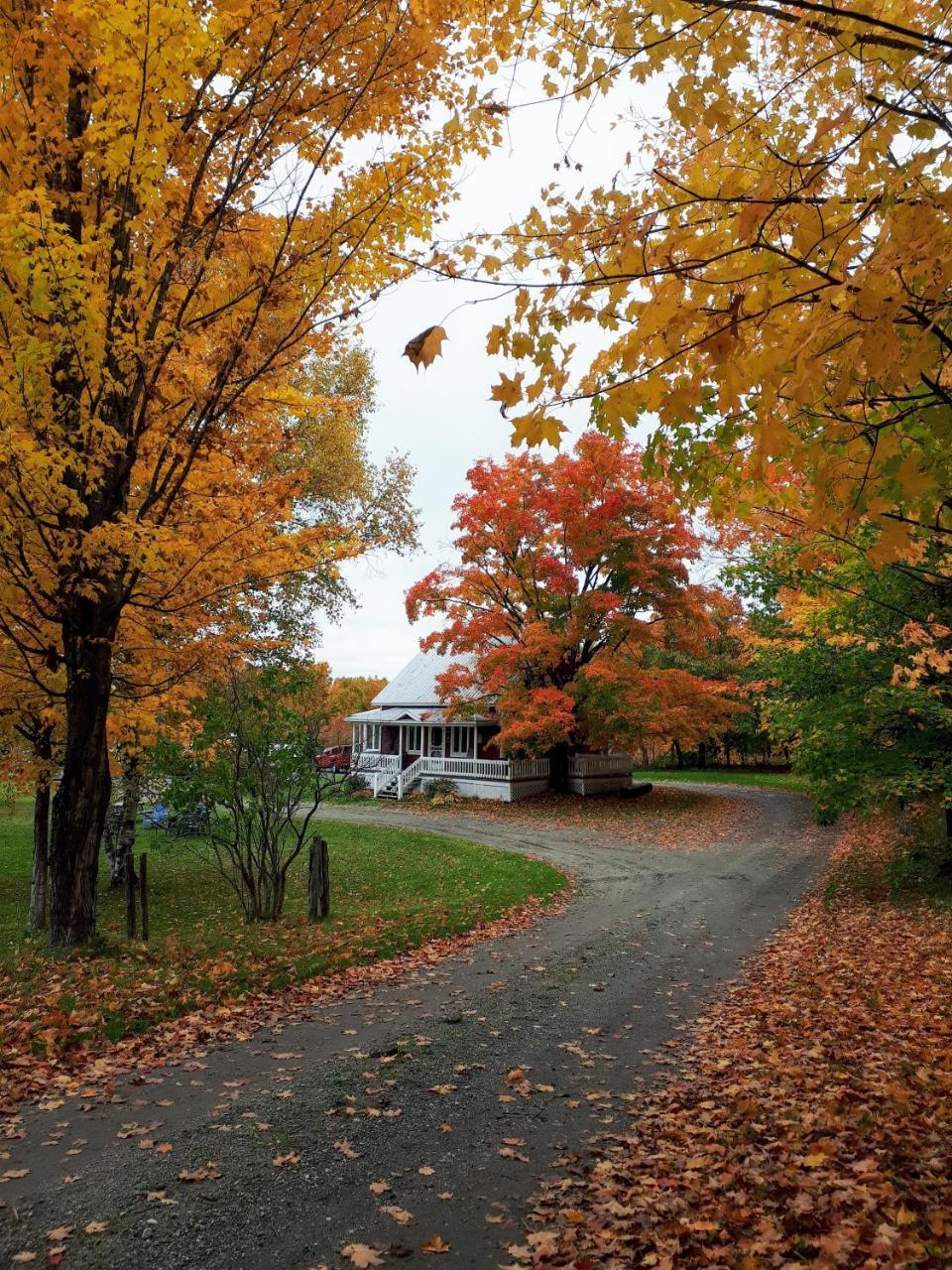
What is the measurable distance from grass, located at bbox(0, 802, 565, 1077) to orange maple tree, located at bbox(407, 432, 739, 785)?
7.02m

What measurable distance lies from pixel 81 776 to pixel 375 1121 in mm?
4398

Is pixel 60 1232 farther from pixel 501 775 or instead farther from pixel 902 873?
pixel 501 775

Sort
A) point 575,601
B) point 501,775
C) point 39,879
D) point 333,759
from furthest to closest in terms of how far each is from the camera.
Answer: point 501,775 < point 575,601 < point 333,759 < point 39,879

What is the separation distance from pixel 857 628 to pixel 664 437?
23.0ft

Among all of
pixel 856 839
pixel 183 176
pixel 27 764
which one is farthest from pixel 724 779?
pixel 183 176

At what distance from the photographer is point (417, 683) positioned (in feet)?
118

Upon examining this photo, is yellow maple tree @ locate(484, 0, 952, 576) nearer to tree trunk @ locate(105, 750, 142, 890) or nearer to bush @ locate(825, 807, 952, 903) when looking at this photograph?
bush @ locate(825, 807, 952, 903)

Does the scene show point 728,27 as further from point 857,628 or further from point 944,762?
point 944,762

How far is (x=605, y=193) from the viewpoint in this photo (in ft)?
10.8

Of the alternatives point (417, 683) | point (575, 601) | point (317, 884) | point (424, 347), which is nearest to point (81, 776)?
point (317, 884)

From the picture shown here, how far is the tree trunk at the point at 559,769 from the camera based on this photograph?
91.0 feet

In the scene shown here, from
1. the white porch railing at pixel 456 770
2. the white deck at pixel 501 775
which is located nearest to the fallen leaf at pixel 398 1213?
the white deck at pixel 501 775

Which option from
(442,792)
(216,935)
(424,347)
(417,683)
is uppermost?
(417,683)

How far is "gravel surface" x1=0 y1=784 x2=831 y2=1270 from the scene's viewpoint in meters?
3.30
